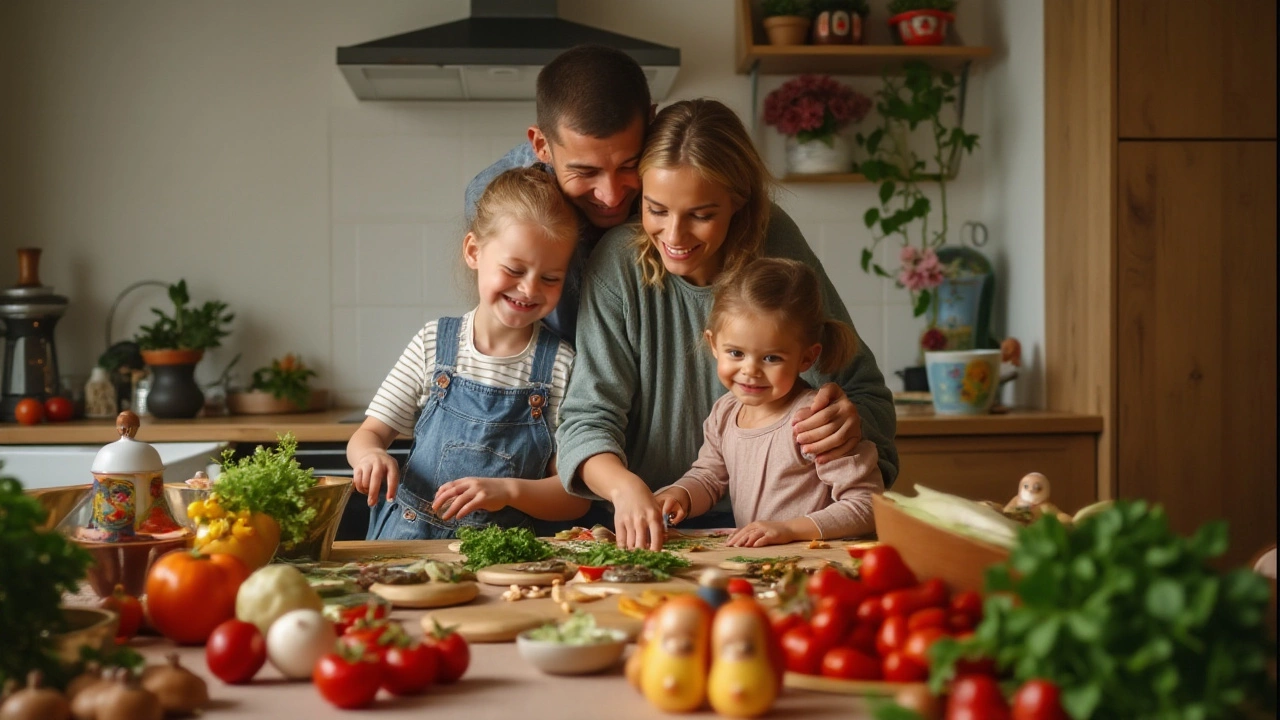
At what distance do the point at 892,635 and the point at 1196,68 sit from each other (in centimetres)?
241

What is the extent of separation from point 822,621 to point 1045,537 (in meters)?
0.21

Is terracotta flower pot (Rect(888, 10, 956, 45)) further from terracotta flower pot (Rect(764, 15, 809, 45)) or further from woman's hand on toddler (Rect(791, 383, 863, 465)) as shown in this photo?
woman's hand on toddler (Rect(791, 383, 863, 465))

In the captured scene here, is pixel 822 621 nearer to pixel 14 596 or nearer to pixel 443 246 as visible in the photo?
pixel 14 596

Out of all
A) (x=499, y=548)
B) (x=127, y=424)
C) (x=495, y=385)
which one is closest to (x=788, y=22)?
(x=495, y=385)

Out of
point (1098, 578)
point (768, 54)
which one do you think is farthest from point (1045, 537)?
point (768, 54)

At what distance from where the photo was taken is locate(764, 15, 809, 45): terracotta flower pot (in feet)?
10.7

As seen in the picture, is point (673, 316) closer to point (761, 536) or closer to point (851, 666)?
point (761, 536)

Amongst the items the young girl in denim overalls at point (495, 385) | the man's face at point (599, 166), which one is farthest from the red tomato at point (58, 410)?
the man's face at point (599, 166)

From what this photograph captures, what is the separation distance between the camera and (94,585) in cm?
115

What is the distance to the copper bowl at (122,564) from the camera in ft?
3.76

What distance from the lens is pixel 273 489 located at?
1261 mm

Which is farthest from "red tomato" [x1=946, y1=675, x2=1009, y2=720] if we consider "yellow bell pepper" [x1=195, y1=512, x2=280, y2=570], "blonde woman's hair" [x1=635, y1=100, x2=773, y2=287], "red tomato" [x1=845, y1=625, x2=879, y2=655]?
"blonde woman's hair" [x1=635, y1=100, x2=773, y2=287]

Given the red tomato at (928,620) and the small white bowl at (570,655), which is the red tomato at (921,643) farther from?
the small white bowl at (570,655)

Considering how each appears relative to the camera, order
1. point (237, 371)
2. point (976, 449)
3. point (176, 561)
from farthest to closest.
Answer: point (237, 371)
point (976, 449)
point (176, 561)
